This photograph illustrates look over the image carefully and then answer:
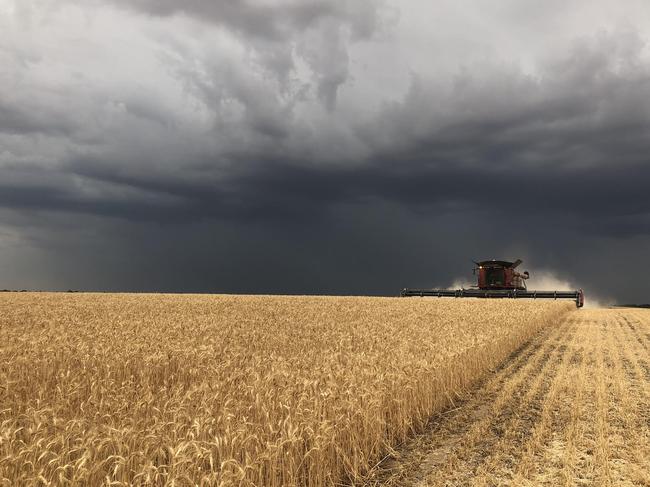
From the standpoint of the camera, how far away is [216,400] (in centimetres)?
621

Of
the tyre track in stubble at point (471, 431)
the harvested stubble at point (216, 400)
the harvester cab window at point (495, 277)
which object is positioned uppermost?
the harvester cab window at point (495, 277)

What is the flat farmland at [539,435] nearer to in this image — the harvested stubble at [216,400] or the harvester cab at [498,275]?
the harvested stubble at [216,400]

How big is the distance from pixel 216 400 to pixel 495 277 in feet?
159

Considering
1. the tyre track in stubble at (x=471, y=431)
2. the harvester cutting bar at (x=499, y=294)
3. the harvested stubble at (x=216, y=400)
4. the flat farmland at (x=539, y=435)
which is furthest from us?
the harvester cutting bar at (x=499, y=294)

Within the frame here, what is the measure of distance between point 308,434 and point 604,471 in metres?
3.93

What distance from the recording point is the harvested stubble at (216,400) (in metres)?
4.11

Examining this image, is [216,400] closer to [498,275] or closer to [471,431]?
[471,431]

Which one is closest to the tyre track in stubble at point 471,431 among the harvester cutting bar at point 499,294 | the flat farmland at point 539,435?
the flat farmland at point 539,435

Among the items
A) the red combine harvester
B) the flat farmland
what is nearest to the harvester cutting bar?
the red combine harvester

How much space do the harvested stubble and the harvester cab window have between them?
125 feet

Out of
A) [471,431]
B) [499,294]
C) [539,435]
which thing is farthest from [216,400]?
[499,294]

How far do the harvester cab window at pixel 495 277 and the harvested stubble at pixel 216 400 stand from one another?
38.0 m

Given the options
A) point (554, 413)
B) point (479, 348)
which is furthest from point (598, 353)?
point (554, 413)

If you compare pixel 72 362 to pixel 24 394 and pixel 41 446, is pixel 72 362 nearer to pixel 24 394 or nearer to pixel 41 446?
pixel 24 394
